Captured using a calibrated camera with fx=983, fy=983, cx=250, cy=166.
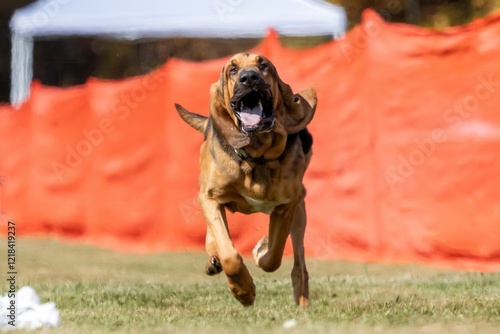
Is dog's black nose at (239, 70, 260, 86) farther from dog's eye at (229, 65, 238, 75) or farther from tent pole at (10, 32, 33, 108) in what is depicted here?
tent pole at (10, 32, 33, 108)

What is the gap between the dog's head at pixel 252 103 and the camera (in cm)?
530

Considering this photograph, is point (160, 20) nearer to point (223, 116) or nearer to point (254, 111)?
point (223, 116)

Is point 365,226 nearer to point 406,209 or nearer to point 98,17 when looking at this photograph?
point 406,209

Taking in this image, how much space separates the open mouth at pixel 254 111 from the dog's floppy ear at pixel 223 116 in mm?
93

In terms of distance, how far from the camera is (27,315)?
5.01m

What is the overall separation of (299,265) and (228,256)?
1.01m

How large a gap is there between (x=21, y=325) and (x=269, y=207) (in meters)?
1.64

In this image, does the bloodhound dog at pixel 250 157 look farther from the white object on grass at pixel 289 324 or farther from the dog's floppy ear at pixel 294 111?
the white object on grass at pixel 289 324

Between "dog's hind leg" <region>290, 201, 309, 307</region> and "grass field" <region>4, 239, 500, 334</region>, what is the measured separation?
9cm

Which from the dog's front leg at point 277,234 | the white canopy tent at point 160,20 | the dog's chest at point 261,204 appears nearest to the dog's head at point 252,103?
the dog's chest at point 261,204

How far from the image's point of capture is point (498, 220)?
27.7 ft

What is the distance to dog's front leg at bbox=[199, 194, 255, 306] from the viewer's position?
5266 millimetres

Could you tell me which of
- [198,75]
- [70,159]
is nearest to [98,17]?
[70,159]

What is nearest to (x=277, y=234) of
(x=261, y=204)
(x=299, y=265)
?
(x=261, y=204)
